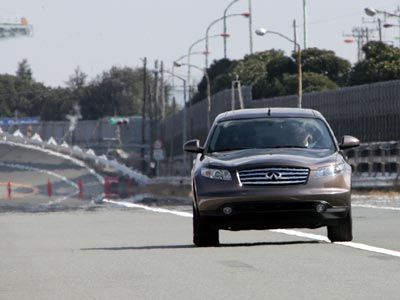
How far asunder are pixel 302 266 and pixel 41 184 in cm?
10230

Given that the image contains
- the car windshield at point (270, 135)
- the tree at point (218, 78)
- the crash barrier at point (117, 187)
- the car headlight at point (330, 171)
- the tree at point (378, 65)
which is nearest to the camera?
the car headlight at point (330, 171)

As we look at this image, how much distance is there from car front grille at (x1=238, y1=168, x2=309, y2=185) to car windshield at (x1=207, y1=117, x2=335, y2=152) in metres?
1.14

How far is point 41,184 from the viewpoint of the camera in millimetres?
117562

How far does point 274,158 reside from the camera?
777 inches

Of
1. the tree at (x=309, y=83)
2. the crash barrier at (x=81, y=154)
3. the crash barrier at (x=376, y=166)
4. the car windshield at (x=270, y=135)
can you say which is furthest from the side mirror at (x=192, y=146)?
the tree at (x=309, y=83)

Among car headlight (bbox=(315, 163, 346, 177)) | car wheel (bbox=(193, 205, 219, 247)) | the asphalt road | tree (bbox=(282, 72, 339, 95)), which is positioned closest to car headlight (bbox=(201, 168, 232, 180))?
car wheel (bbox=(193, 205, 219, 247))

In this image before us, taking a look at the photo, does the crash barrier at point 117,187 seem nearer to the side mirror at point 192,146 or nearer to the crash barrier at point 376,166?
the crash barrier at point 376,166

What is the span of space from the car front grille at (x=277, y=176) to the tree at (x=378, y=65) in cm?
9418

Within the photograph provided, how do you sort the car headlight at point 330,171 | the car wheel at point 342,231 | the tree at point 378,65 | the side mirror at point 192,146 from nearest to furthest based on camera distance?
1. the car headlight at point 330,171
2. the car wheel at point 342,231
3. the side mirror at point 192,146
4. the tree at point 378,65

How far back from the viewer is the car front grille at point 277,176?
19.6 metres

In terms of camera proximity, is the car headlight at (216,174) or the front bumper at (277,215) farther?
the car headlight at (216,174)

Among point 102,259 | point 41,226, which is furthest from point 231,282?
point 41,226

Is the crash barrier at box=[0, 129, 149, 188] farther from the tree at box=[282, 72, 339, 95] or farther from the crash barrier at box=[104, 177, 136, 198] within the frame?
the tree at box=[282, 72, 339, 95]

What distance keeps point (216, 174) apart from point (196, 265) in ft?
11.1
